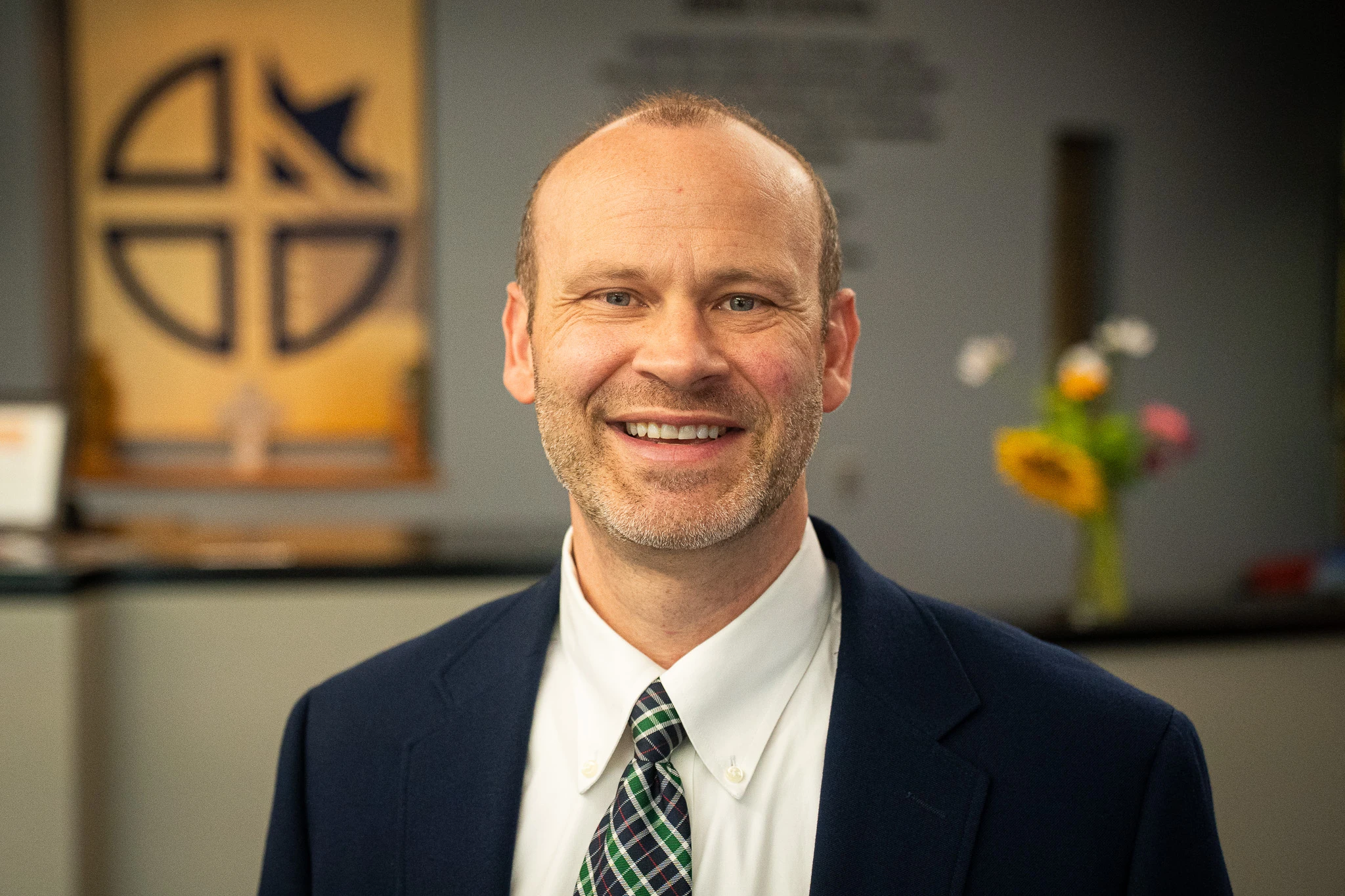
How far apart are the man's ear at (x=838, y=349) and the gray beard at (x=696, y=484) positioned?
102mm

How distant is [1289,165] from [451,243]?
11.4 feet

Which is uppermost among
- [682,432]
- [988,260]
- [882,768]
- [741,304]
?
[988,260]

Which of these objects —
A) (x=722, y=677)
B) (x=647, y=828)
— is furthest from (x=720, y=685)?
(x=647, y=828)

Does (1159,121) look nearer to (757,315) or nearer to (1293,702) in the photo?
(1293,702)

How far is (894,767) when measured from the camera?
0.98 meters

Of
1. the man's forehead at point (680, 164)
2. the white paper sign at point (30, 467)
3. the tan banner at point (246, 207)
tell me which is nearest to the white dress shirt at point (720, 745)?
the man's forehead at point (680, 164)

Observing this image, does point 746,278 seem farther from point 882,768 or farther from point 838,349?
point 882,768

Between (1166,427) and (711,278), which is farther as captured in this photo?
(1166,427)

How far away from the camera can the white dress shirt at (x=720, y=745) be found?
0.98m

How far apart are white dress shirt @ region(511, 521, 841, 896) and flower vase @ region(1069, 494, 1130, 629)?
1445 millimetres

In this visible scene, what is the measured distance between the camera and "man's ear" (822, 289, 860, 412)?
111 centimetres

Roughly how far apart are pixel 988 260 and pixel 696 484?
12.4 feet

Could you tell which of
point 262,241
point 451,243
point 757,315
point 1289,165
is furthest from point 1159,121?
point 757,315

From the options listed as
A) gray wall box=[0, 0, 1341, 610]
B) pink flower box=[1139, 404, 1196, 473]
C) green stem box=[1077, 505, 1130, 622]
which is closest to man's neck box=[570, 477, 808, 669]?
green stem box=[1077, 505, 1130, 622]
